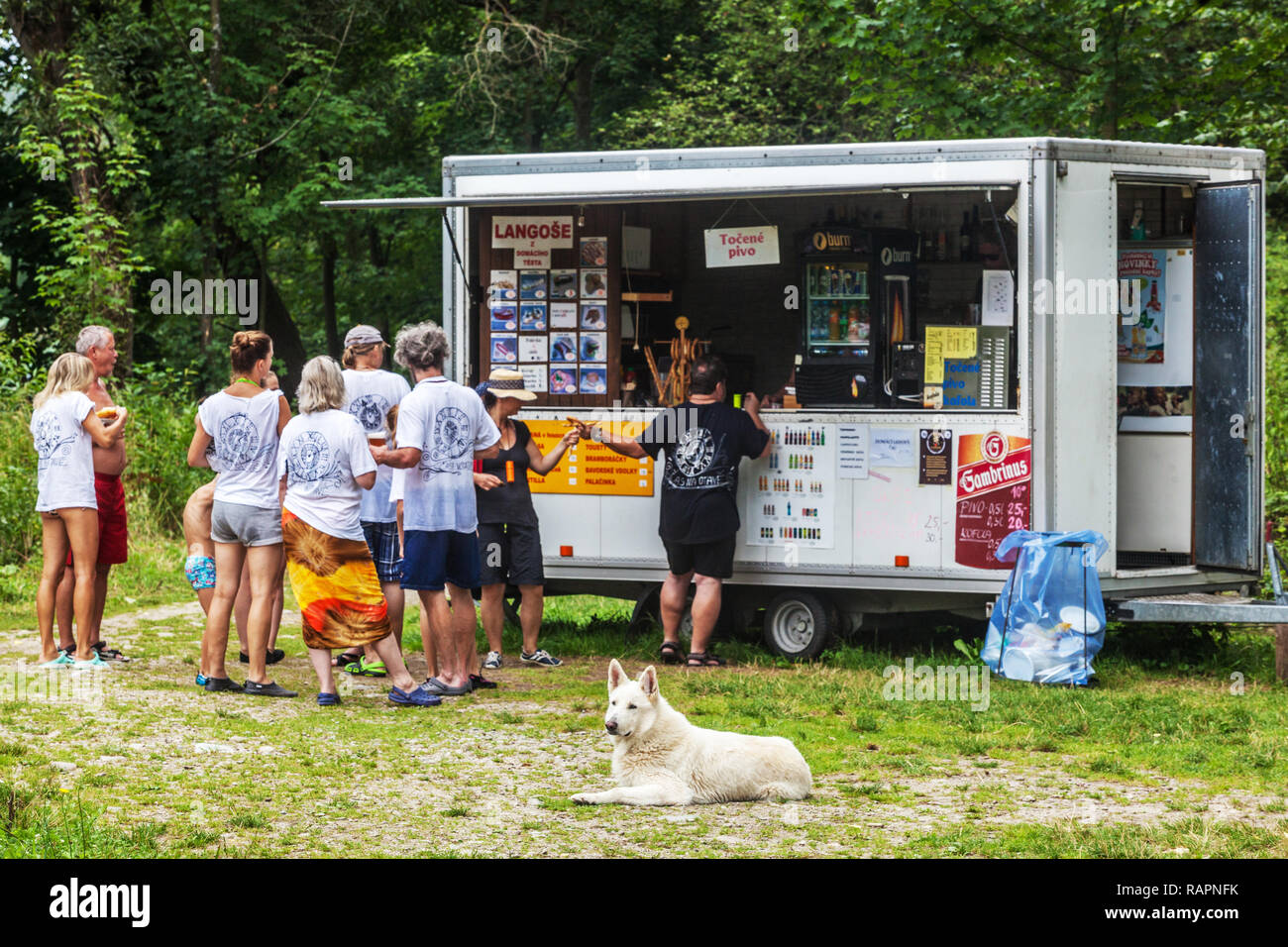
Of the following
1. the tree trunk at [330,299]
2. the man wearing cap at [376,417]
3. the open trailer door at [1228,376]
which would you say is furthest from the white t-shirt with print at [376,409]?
the tree trunk at [330,299]

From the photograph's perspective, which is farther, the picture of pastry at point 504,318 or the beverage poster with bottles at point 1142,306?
the picture of pastry at point 504,318

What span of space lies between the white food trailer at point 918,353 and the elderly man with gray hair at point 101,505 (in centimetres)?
168

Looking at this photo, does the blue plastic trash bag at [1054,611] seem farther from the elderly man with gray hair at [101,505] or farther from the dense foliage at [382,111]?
the dense foliage at [382,111]

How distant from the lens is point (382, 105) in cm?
2469

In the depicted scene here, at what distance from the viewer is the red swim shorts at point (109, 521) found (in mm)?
8953

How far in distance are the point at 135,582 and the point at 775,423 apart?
20.4 feet

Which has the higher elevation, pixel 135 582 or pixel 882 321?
pixel 882 321

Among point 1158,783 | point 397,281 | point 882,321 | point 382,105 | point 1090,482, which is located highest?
point 382,105

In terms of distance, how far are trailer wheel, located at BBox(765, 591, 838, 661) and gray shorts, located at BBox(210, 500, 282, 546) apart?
3.34 meters

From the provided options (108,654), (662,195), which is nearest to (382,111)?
(662,195)

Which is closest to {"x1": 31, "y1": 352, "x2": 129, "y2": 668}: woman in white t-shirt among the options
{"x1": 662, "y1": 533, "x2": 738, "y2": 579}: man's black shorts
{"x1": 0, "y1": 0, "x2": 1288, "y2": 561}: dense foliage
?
{"x1": 662, "y1": 533, "x2": 738, "y2": 579}: man's black shorts

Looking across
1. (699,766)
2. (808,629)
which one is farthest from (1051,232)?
(699,766)

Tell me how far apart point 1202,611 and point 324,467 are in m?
4.95

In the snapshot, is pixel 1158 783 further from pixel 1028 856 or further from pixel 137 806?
pixel 137 806
